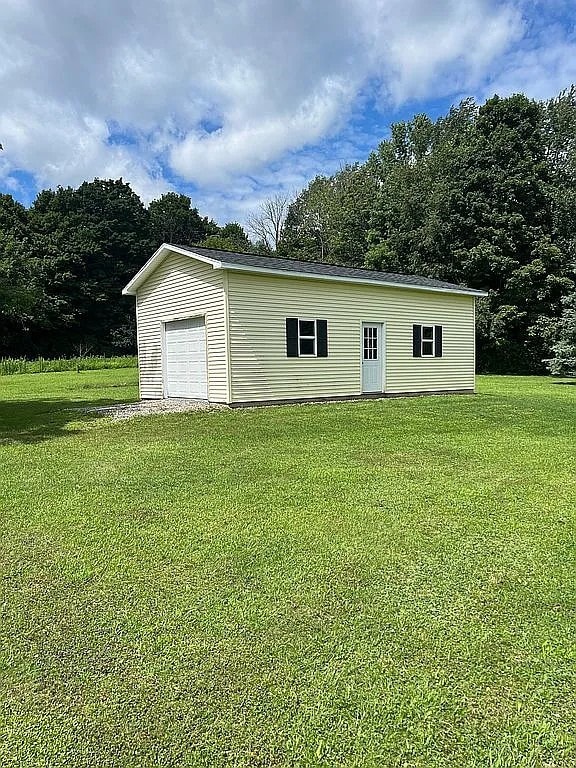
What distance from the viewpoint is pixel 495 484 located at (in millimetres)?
5105

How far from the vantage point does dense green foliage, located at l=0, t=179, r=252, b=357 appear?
38.0m

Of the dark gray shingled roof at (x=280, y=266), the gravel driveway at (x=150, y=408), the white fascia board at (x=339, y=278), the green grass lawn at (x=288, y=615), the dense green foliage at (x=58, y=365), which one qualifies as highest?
the dark gray shingled roof at (x=280, y=266)

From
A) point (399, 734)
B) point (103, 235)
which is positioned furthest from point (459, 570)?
point (103, 235)

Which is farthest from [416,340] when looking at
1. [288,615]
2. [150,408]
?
[288,615]

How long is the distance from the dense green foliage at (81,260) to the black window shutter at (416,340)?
28.1 meters

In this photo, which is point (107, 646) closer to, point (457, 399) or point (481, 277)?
→ point (457, 399)

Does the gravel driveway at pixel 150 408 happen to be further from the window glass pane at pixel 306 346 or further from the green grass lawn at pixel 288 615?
the green grass lawn at pixel 288 615

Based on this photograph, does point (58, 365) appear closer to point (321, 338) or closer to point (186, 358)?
point (186, 358)

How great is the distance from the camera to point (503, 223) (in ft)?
90.9

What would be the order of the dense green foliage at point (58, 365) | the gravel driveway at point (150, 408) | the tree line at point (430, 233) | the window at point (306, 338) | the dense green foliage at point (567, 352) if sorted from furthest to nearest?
the dense green foliage at point (58, 365) < the tree line at point (430, 233) < the dense green foliage at point (567, 352) < the window at point (306, 338) < the gravel driveway at point (150, 408)

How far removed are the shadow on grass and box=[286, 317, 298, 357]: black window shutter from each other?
4335mm

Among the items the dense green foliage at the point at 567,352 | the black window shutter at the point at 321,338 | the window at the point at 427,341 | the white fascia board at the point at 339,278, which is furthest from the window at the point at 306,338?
the dense green foliage at the point at 567,352

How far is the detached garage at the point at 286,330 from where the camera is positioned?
11.1 m

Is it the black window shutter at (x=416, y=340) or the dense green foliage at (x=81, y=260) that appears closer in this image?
the black window shutter at (x=416, y=340)
